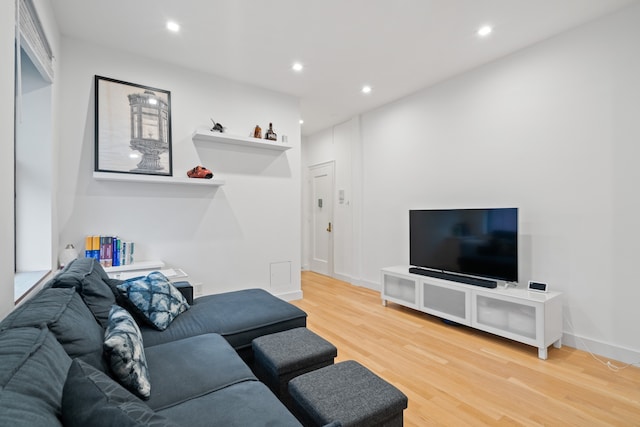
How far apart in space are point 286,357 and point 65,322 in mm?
1025

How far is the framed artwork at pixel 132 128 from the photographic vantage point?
301 cm

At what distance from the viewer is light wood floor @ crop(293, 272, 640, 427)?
73.5 inches

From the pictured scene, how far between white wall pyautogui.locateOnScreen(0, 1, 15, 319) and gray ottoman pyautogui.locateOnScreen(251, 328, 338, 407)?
4.01 feet

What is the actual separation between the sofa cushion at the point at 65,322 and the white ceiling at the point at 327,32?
7.84 ft

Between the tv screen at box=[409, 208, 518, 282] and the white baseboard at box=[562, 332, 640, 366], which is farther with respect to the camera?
the tv screen at box=[409, 208, 518, 282]

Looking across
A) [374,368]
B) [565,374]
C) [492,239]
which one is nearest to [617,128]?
[492,239]

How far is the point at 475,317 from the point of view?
306cm

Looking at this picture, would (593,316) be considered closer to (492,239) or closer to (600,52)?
(492,239)

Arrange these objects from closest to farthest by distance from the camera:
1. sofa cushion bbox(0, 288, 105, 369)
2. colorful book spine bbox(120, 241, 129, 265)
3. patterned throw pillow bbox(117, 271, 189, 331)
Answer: sofa cushion bbox(0, 288, 105, 369) < patterned throw pillow bbox(117, 271, 189, 331) < colorful book spine bbox(120, 241, 129, 265)

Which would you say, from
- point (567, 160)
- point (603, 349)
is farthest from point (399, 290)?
point (567, 160)

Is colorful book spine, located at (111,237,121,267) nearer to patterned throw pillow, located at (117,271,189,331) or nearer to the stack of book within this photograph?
the stack of book

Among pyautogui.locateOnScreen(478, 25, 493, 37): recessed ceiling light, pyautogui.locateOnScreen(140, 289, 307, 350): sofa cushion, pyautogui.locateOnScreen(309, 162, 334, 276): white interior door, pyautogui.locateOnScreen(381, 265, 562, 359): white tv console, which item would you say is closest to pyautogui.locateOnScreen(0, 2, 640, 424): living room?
pyautogui.locateOnScreen(381, 265, 562, 359): white tv console

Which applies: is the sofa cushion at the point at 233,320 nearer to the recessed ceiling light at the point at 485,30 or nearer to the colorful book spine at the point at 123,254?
the colorful book spine at the point at 123,254

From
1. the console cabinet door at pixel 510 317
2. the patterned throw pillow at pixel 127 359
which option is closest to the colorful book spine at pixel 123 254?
the patterned throw pillow at pixel 127 359
